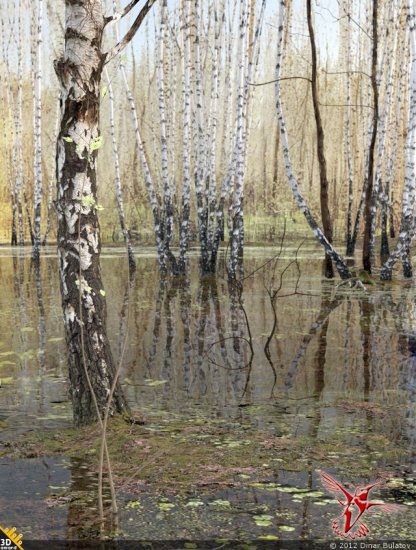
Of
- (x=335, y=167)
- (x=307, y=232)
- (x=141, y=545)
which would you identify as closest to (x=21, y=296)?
(x=141, y=545)

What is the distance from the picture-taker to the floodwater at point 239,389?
3.39 m

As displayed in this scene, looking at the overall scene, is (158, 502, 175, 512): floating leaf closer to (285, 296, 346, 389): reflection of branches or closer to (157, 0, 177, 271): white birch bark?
(285, 296, 346, 389): reflection of branches

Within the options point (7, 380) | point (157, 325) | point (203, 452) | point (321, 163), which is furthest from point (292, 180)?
point (203, 452)

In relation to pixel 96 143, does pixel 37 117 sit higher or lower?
higher

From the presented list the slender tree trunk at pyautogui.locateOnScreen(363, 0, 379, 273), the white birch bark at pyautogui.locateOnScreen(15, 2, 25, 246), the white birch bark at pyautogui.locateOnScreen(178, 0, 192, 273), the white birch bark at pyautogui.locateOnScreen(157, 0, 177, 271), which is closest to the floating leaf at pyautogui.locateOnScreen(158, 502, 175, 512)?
the slender tree trunk at pyautogui.locateOnScreen(363, 0, 379, 273)

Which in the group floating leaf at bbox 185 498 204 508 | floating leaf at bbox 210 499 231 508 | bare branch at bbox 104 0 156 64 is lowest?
floating leaf at bbox 210 499 231 508

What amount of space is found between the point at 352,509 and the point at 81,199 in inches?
94.9

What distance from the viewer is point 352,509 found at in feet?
11.4

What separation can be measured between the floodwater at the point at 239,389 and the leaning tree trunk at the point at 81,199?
510mm

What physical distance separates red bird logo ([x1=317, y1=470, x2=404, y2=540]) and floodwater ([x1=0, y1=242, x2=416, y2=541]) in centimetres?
5

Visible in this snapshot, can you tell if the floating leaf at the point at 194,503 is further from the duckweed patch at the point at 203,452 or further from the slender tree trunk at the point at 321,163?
the slender tree trunk at the point at 321,163

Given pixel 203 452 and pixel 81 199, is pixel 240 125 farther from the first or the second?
pixel 203 452

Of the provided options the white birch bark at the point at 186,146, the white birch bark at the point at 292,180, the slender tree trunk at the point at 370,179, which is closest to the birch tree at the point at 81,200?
the white birch bark at the point at 292,180

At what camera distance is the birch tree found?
4.66m
